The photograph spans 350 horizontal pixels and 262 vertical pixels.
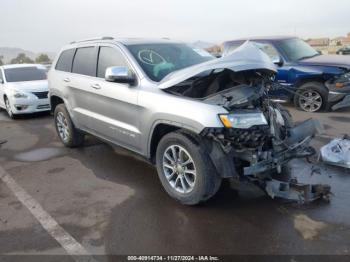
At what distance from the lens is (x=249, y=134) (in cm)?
348

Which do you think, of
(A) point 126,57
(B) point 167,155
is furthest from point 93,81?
(B) point 167,155

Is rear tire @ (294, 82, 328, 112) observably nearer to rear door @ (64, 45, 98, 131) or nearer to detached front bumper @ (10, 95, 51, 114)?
rear door @ (64, 45, 98, 131)

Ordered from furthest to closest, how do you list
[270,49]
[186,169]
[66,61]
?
[270,49]
[66,61]
[186,169]

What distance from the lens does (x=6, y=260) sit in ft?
10.4

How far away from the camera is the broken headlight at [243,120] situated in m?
3.39

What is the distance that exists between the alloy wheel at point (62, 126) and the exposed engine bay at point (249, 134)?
3.02 metres

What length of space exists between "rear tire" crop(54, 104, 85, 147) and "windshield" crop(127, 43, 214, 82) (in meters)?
2.09

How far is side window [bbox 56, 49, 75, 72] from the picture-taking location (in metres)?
5.93

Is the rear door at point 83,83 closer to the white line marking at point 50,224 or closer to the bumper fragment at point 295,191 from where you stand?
the white line marking at point 50,224

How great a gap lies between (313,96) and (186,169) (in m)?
5.38

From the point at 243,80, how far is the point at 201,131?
91 cm

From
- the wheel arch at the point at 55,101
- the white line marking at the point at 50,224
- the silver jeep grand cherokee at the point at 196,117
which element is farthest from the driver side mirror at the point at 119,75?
the wheel arch at the point at 55,101

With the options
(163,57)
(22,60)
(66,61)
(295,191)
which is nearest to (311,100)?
(163,57)

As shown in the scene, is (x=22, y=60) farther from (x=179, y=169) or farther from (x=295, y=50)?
(x=179, y=169)
